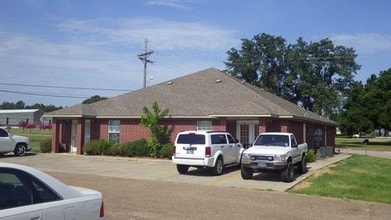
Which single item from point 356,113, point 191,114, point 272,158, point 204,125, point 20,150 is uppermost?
point 356,113

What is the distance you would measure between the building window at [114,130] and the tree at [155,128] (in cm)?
275

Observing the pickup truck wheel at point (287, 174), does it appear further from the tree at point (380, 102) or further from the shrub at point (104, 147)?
the tree at point (380, 102)

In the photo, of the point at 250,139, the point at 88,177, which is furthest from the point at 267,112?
the point at 88,177

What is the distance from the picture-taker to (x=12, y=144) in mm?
27234

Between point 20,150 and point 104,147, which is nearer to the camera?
point 20,150

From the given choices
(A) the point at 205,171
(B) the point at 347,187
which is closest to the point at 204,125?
(A) the point at 205,171

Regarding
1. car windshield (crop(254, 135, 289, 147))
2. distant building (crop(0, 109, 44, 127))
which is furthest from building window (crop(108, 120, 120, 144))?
distant building (crop(0, 109, 44, 127))

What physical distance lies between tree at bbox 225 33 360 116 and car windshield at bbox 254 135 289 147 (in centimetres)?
4607

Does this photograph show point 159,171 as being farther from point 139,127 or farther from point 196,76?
point 196,76

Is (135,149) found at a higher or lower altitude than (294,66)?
lower

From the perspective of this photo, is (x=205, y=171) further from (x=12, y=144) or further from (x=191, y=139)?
(x=12, y=144)

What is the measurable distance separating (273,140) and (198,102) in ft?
37.8

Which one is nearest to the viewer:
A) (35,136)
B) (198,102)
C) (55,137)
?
(198,102)

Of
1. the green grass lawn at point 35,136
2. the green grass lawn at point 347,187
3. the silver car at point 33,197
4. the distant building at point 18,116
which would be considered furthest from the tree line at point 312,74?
the distant building at point 18,116
